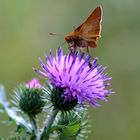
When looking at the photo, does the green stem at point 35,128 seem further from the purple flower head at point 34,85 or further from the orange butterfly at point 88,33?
the orange butterfly at point 88,33

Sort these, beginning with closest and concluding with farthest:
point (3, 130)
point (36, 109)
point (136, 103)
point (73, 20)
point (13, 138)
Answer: point (13, 138) → point (36, 109) → point (3, 130) → point (136, 103) → point (73, 20)

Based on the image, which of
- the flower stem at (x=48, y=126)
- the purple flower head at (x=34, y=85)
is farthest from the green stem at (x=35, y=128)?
the purple flower head at (x=34, y=85)

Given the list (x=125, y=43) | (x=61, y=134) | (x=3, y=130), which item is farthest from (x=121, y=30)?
(x=61, y=134)

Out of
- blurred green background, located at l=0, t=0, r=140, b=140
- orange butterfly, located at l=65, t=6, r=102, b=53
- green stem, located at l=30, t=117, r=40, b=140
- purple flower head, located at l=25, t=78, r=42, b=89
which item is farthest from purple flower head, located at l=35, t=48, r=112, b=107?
blurred green background, located at l=0, t=0, r=140, b=140

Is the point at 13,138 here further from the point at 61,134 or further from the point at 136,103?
the point at 136,103

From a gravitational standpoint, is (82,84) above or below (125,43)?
below
